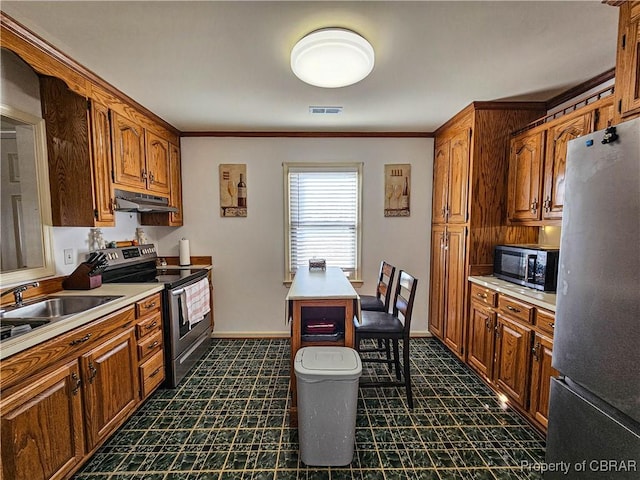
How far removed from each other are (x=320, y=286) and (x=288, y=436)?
40.9 inches

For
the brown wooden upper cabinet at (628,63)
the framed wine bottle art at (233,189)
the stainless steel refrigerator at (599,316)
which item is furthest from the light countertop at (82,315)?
the brown wooden upper cabinet at (628,63)

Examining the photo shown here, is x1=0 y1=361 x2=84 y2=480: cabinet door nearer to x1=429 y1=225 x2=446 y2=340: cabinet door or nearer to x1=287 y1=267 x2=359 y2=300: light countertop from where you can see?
x1=287 y1=267 x2=359 y2=300: light countertop

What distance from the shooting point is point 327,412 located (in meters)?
1.69

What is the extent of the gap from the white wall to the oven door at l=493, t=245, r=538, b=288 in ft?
3.54

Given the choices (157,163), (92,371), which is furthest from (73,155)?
(92,371)

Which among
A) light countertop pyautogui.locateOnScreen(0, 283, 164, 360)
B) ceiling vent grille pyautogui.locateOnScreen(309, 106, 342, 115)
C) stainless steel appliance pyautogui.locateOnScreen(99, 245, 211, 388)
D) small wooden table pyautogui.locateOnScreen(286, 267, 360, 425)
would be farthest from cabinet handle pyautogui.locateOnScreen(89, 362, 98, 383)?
ceiling vent grille pyautogui.locateOnScreen(309, 106, 342, 115)

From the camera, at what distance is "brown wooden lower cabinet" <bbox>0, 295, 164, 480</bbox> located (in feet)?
4.12

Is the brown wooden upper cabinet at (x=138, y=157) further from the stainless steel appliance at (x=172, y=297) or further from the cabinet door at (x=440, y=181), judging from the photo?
the cabinet door at (x=440, y=181)

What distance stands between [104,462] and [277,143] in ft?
10.3

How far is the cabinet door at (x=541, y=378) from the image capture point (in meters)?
1.79

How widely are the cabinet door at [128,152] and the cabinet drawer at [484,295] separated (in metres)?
3.19

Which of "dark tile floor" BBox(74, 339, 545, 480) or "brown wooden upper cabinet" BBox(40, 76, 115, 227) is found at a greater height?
"brown wooden upper cabinet" BBox(40, 76, 115, 227)

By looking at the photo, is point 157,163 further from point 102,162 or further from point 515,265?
point 515,265

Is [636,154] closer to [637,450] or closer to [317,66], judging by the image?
[637,450]
